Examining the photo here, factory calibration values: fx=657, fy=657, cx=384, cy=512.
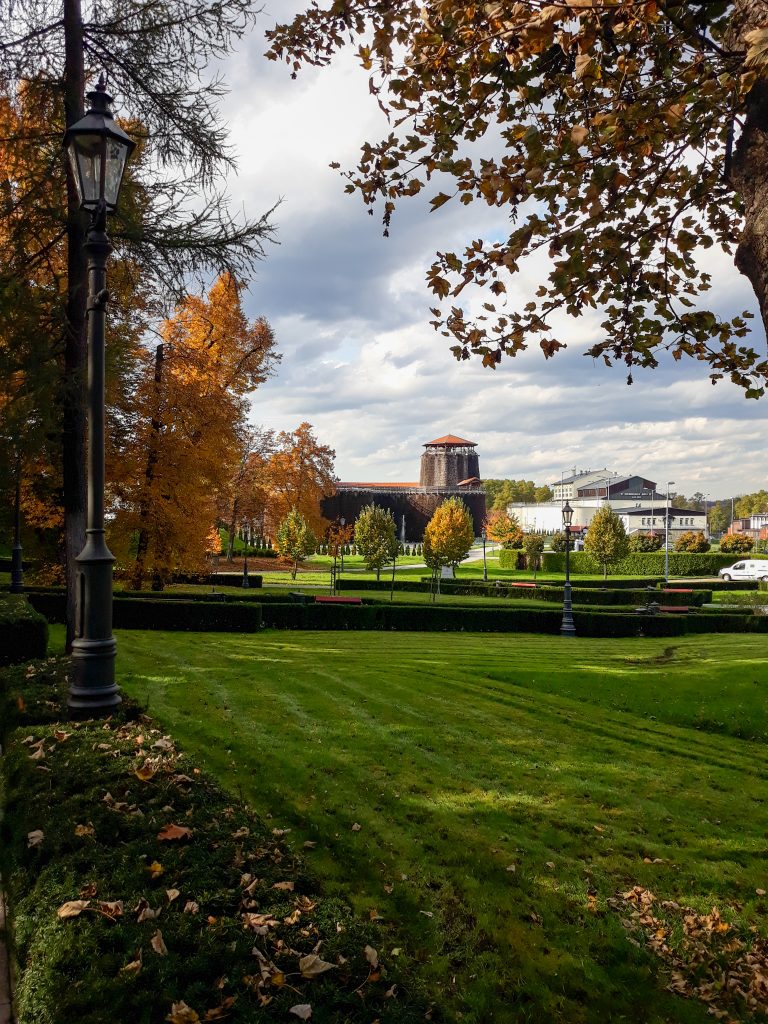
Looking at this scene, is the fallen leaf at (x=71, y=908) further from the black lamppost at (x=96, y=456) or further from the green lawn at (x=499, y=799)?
the black lamppost at (x=96, y=456)

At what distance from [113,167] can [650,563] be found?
60.4 meters

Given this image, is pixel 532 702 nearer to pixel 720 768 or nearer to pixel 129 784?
pixel 720 768

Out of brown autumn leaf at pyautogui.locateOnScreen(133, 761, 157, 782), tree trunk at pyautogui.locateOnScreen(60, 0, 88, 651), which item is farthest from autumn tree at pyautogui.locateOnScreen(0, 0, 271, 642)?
brown autumn leaf at pyautogui.locateOnScreen(133, 761, 157, 782)

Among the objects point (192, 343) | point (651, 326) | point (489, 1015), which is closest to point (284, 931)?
point (489, 1015)

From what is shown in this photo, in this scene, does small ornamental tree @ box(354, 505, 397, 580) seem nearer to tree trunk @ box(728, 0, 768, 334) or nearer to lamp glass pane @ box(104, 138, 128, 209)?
lamp glass pane @ box(104, 138, 128, 209)

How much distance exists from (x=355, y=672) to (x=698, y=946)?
25.9ft

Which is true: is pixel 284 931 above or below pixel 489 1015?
above

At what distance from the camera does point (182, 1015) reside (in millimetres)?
2275

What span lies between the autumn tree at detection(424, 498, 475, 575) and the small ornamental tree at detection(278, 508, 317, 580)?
296 inches

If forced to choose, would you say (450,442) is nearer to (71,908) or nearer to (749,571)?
(749,571)

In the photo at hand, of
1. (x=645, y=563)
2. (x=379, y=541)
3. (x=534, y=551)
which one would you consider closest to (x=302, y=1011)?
(x=379, y=541)

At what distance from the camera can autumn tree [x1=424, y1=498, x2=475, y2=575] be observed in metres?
40.5

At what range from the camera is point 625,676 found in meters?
14.4

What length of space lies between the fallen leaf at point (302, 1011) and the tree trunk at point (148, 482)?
1649 cm
